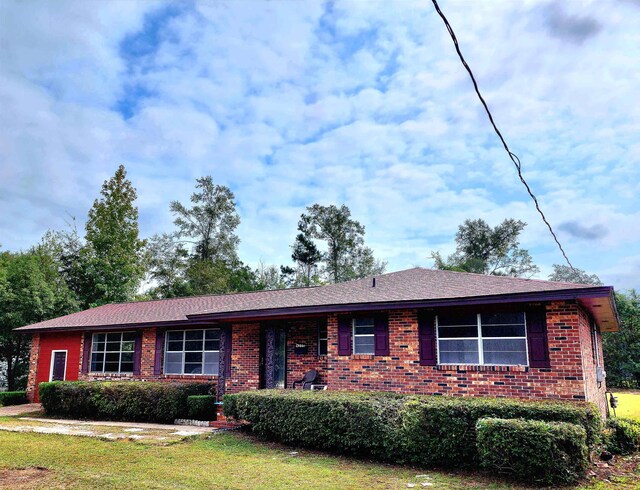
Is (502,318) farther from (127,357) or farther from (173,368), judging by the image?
(127,357)

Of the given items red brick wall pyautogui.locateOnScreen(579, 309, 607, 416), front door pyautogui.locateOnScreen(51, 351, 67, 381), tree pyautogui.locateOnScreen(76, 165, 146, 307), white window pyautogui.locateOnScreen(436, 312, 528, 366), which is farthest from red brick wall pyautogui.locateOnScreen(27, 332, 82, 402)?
red brick wall pyautogui.locateOnScreen(579, 309, 607, 416)

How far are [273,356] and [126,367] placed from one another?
710 cm

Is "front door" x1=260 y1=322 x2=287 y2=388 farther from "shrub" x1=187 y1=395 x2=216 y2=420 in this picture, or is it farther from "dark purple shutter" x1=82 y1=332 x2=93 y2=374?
"dark purple shutter" x1=82 y1=332 x2=93 y2=374

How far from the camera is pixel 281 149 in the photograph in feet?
64.6

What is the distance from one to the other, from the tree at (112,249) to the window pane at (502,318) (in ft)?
83.9

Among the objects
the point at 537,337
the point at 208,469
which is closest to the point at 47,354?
the point at 208,469

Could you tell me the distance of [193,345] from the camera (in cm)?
1650

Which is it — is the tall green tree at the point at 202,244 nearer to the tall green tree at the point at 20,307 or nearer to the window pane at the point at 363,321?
the tall green tree at the point at 20,307

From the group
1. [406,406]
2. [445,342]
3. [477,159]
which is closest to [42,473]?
[406,406]

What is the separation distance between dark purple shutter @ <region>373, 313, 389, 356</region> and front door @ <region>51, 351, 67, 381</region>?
45.7 feet

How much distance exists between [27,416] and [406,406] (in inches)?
524

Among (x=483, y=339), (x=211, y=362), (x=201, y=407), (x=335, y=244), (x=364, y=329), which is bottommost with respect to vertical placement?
(x=201, y=407)

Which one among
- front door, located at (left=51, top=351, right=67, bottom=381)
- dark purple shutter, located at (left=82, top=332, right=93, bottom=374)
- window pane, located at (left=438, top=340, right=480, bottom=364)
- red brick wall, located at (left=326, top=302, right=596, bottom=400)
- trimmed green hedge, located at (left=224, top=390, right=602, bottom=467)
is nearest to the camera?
trimmed green hedge, located at (left=224, top=390, right=602, bottom=467)

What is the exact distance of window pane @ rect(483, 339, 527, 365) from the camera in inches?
396
